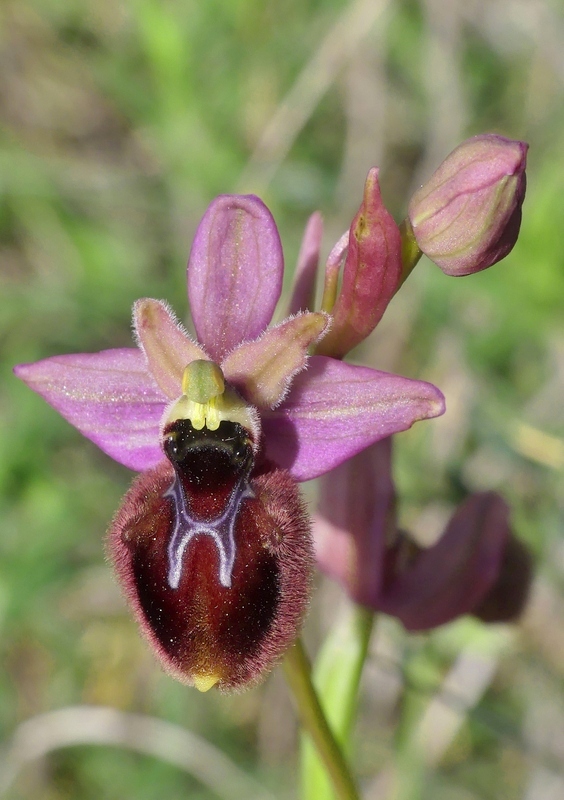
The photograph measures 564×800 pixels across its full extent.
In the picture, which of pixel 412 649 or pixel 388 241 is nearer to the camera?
pixel 388 241

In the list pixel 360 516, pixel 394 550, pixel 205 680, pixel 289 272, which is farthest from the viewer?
pixel 289 272

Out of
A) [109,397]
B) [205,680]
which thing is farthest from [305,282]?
[205,680]

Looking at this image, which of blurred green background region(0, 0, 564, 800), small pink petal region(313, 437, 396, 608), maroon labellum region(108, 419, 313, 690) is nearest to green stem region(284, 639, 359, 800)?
maroon labellum region(108, 419, 313, 690)

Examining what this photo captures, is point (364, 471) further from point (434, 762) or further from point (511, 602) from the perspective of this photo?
point (434, 762)

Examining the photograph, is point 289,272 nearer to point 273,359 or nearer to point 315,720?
point 273,359

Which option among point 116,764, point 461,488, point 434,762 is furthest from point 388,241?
point 116,764

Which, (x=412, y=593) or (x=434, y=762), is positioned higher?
(x=412, y=593)
